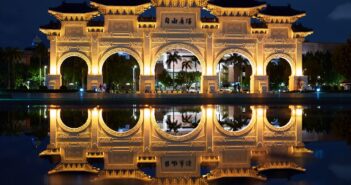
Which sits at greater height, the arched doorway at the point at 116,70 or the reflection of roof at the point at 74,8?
the reflection of roof at the point at 74,8

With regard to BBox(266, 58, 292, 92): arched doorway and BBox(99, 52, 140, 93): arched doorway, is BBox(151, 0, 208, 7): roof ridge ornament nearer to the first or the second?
BBox(99, 52, 140, 93): arched doorway

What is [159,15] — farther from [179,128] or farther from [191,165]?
[191,165]

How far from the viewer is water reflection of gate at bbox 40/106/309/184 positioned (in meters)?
7.21

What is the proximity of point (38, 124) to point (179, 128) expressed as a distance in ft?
17.8

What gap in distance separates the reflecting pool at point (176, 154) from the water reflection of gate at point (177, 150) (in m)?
0.02

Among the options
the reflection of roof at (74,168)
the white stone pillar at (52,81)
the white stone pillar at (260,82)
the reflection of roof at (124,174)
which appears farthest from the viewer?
the white stone pillar at (260,82)

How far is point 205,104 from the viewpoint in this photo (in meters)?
29.2

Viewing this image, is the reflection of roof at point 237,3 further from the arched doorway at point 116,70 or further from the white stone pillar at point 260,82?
the arched doorway at point 116,70

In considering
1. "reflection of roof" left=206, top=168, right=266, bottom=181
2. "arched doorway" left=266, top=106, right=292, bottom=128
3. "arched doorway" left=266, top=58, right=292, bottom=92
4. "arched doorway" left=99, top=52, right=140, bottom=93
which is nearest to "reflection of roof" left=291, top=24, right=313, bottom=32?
"arched doorway" left=266, top=58, right=292, bottom=92

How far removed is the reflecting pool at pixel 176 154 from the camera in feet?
22.3

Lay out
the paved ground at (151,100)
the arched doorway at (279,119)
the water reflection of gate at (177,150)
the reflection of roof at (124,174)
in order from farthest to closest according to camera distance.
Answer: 1. the paved ground at (151,100)
2. the arched doorway at (279,119)
3. the water reflection of gate at (177,150)
4. the reflection of roof at (124,174)

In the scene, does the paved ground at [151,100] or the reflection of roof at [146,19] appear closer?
the paved ground at [151,100]

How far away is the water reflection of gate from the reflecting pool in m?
0.02

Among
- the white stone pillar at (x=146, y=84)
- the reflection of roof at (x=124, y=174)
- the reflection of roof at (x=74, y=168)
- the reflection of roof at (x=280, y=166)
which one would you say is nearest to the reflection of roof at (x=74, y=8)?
the white stone pillar at (x=146, y=84)
